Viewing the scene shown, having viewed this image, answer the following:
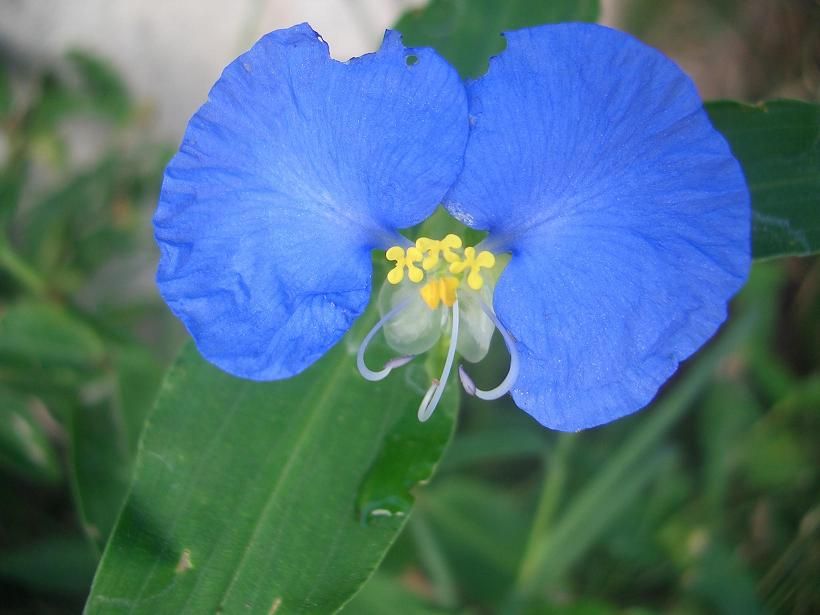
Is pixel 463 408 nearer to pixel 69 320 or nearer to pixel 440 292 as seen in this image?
pixel 69 320

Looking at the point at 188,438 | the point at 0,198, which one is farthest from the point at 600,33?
the point at 0,198

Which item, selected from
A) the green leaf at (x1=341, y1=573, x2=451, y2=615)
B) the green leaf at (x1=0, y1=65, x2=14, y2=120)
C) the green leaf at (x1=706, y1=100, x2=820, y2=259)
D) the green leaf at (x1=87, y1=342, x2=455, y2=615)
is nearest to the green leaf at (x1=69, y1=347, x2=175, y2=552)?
the green leaf at (x1=87, y1=342, x2=455, y2=615)

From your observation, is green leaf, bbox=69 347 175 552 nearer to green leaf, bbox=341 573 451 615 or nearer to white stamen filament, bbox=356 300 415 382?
green leaf, bbox=341 573 451 615

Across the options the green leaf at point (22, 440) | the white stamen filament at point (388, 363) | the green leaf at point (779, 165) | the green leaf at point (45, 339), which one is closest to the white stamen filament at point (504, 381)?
the white stamen filament at point (388, 363)

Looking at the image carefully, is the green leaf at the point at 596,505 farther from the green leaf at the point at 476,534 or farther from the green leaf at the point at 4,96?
the green leaf at the point at 4,96

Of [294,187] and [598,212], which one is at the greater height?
[294,187]

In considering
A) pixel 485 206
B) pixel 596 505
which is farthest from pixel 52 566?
pixel 485 206

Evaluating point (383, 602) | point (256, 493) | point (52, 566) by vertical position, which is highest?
point (256, 493)
